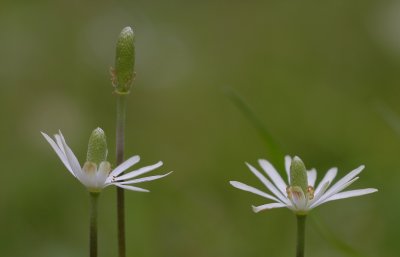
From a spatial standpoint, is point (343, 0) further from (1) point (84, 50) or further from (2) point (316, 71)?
(1) point (84, 50)

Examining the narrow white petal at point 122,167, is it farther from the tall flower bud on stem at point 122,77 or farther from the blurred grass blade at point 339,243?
the blurred grass blade at point 339,243

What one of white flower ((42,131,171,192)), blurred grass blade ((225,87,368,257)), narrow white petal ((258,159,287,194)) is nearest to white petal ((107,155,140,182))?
white flower ((42,131,171,192))

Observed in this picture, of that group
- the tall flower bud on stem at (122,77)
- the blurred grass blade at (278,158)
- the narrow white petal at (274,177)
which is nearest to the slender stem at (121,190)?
the tall flower bud on stem at (122,77)

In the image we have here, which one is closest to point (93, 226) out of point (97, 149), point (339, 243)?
point (97, 149)

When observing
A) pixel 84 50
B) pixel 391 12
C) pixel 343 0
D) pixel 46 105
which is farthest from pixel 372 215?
pixel 343 0

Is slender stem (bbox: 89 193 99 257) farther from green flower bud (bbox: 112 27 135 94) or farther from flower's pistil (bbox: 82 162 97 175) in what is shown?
green flower bud (bbox: 112 27 135 94)

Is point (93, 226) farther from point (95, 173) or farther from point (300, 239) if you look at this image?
point (300, 239)
